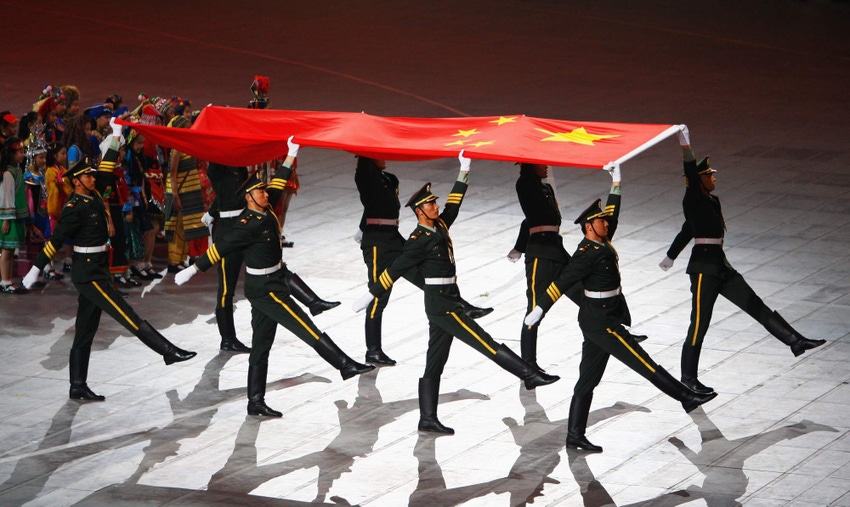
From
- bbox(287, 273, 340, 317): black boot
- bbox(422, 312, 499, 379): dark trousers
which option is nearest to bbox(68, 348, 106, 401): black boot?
bbox(287, 273, 340, 317): black boot

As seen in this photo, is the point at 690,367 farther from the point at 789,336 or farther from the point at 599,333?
the point at 599,333

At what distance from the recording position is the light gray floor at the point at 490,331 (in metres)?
9.86

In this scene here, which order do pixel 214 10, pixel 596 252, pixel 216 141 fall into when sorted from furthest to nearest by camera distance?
pixel 214 10 < pixel 216 141 < pixel 596 252

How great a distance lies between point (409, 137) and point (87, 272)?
Answer: 298cm

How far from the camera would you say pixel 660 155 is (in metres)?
20.2

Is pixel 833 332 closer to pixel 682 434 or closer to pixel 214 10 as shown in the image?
pixel 682 434

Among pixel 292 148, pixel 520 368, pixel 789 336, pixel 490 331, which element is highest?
pixel 292 148

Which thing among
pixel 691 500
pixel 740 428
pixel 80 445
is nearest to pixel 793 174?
pixel 740 428

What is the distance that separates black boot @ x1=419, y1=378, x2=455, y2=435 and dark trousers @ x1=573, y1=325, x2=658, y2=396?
1123mm

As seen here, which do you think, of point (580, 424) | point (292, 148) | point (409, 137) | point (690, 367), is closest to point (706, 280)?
point (690, 367)

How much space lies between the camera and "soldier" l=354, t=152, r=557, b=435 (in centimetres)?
1077

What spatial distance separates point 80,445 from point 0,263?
4.65m

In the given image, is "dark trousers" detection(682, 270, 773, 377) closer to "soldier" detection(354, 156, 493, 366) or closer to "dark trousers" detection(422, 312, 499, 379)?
"dark trousers" detection(422, 312, 499, 379)

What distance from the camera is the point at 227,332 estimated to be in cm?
1283
